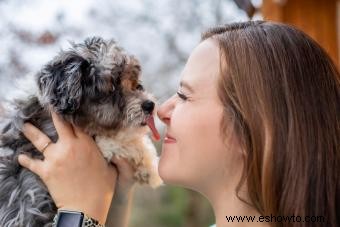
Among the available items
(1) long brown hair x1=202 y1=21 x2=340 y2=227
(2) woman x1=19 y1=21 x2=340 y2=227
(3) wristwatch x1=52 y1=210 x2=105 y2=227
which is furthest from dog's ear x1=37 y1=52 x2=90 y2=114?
(1) long brown hair x1=202 y1=21 x2=340 y2=227

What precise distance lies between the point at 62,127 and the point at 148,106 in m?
0.46

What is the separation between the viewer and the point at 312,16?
3791 mm

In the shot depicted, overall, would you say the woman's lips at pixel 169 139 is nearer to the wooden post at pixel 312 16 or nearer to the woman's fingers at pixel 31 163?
→ the woman's fingers at pixel 31 163

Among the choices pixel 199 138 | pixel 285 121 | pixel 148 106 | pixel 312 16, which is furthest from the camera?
pixel 312 16

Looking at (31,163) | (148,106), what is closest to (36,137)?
(31,163)

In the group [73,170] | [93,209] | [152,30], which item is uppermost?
[73,170]

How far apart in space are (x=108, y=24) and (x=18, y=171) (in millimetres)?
4647

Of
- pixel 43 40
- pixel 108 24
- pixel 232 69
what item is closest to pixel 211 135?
pixel 232 69

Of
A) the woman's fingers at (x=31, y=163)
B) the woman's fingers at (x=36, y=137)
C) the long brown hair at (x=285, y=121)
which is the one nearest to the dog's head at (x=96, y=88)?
the woman's fingers at (x=36, y=137)

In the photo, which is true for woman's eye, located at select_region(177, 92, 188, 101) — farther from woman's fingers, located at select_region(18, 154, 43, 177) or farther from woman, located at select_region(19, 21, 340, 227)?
woman's fingers, located at select_region(18, 154, 43, 177)

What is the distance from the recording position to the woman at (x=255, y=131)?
166 cm

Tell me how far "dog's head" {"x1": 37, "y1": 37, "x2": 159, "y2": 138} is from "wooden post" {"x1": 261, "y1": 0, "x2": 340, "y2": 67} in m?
1.50

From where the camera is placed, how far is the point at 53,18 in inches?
205

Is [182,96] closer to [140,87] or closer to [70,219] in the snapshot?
[70,219]
